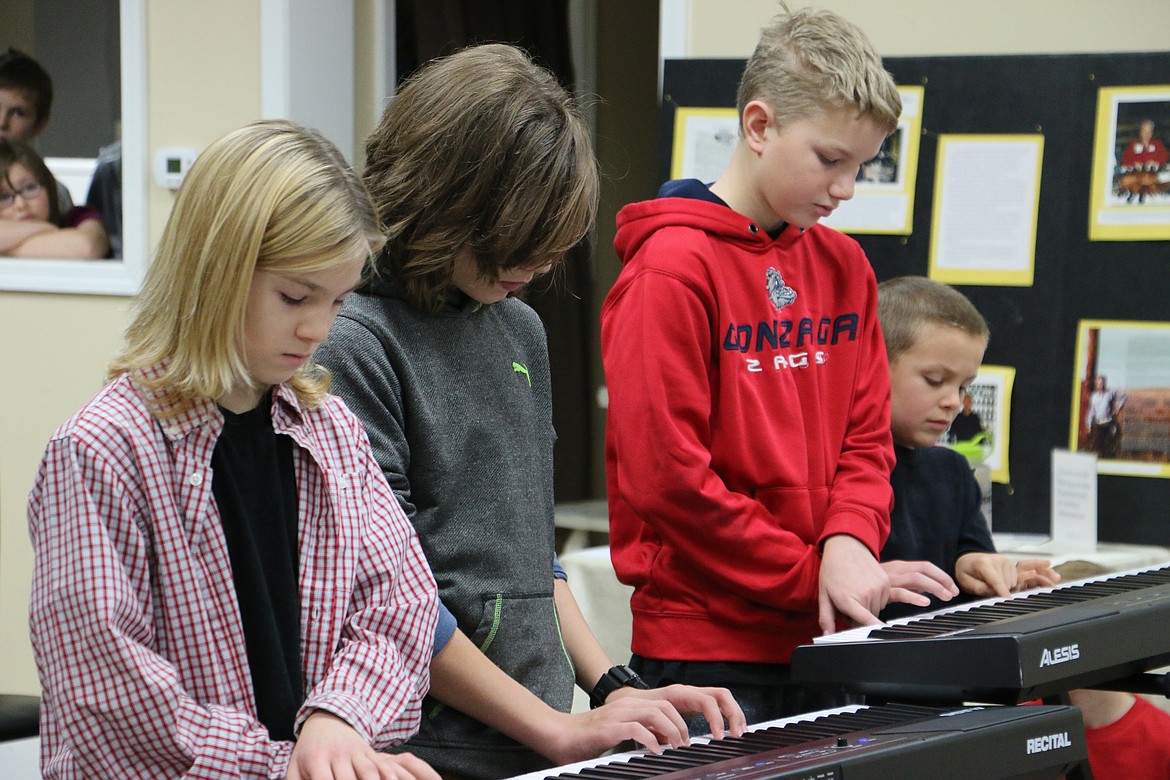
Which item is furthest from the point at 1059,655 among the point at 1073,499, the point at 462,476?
the point at 1073,499

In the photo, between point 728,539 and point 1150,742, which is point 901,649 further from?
point 1150,742

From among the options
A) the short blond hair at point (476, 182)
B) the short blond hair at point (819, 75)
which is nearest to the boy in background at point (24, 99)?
A: the short blond hair at point (819, 75)

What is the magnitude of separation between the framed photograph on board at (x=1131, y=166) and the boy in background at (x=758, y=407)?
138cm

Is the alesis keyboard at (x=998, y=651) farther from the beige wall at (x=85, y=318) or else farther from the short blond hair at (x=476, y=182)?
the beige wall at (x=85, y=318)

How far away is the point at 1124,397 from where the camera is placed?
2902mm

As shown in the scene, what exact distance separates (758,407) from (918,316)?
560 millimetres

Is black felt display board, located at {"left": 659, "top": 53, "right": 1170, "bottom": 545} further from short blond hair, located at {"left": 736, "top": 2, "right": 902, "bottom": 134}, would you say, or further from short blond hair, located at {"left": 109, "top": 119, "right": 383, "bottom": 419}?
short blond hair, located at {"left": 109, "top": 119, "right": 383, "bottom": 419}

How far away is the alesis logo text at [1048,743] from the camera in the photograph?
1.30 metres

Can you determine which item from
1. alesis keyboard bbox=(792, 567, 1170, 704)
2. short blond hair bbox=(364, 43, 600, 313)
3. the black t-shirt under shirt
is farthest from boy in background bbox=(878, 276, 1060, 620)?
the black t-shirt under shirt

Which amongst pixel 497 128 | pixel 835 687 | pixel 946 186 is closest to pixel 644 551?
pixel 835 687

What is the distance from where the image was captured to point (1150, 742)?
199 centimetres

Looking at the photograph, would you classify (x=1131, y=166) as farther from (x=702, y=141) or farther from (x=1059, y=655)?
(x=1059, y=655)

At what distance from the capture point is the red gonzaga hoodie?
163 centimetres

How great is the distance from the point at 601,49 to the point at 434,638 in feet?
13.8
